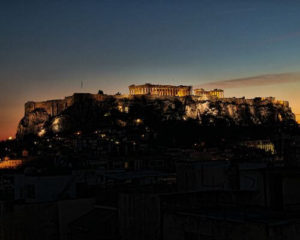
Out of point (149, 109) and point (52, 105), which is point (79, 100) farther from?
point (149, 109)

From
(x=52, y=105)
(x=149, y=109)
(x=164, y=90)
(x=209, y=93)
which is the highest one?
(x=164, y=90)

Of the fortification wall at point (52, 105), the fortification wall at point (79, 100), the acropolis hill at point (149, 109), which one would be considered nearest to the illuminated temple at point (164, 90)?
the acropolis hill at point (149, 109)

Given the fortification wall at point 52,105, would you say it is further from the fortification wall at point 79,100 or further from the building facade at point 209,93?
the building facade at point 209,93

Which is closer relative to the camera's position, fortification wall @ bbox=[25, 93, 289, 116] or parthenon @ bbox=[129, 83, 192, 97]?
fortification wall @ bbox=[25, 93, 289, 116]

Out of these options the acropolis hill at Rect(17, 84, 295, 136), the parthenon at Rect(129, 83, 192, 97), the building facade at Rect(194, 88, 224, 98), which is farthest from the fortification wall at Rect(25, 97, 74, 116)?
the building facade at Rect(194, 88, 224, 98)

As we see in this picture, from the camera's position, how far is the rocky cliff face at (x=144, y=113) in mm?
131087

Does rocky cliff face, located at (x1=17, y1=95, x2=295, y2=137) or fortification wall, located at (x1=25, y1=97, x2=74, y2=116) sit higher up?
fortification wall, located at (x1=25, y1=97, x2=74, y2=116)

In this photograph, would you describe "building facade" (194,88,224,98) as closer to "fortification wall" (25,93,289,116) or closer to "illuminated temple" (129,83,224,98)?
"illuminated temple" (129,83,224,98)

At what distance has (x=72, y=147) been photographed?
97.6 m

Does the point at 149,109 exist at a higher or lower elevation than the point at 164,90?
lower

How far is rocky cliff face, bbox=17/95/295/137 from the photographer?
5161 inches

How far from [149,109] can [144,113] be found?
271cm

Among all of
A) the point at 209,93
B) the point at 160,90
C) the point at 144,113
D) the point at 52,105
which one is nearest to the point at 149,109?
the point at 144,113

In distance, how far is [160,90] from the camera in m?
157
